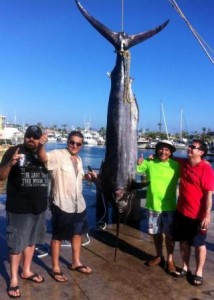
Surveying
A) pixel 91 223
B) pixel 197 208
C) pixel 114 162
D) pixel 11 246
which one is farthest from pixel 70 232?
pixel 91 223

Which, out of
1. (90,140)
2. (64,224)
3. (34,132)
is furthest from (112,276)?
(90,140)

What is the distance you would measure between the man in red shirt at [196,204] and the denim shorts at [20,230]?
52.1 inches

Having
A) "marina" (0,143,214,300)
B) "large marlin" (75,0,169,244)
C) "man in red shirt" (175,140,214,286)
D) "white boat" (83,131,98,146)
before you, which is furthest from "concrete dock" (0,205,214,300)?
"white boat" (83,131,98,146)

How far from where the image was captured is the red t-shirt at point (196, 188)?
323 centimetres

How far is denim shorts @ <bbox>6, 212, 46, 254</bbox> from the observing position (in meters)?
3.00

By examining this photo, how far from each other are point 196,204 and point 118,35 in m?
1.91

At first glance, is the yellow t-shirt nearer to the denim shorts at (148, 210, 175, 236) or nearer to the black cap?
the denim shorts at (148, 210, 175, 236)

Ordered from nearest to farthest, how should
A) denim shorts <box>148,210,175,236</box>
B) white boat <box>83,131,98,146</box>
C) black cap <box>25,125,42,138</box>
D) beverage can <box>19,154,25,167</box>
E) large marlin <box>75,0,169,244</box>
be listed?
beverage can <box>19,154,25,167</box>, black cap <box>25,125,42,138</box>, denim shorts <box>148,210,175,236</box>, large marlin <box>75,0,169,244</box>, white boat <box>83,131,98,146</box>

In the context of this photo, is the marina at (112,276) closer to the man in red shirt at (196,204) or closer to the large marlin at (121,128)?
the man in red shirt at (196,204)

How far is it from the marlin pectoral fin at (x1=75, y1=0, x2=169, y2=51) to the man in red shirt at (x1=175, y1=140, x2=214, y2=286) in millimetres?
1267

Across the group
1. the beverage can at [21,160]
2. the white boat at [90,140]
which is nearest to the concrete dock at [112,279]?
the beverage can at [21,160]

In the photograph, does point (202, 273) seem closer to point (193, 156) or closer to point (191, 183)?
point (191, 183)

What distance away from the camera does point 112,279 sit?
3.31m

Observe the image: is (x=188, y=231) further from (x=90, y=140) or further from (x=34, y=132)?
(x=90, y=140)
